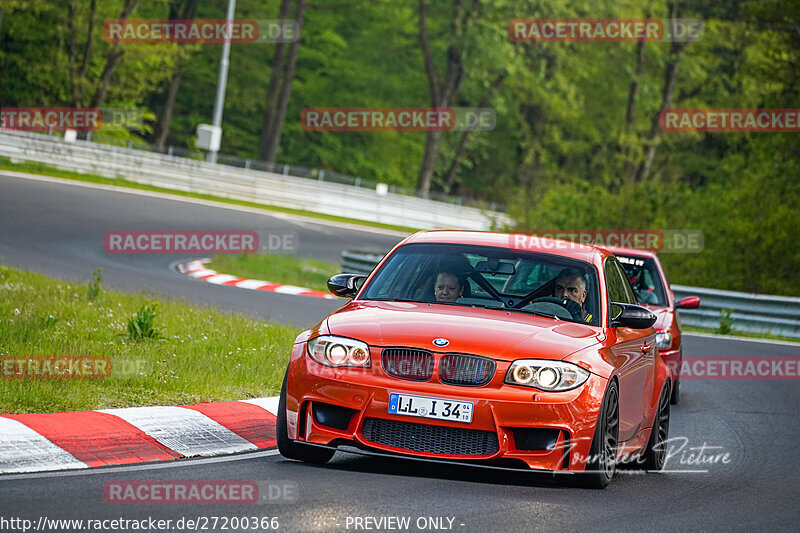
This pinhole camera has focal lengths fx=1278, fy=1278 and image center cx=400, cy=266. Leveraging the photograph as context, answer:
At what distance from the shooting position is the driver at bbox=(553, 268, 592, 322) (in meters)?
8.48

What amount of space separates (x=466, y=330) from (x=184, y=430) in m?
2.08

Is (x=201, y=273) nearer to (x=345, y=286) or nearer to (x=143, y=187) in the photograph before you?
(x=143, y=187)

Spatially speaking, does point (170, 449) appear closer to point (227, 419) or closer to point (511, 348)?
point (227, 419)

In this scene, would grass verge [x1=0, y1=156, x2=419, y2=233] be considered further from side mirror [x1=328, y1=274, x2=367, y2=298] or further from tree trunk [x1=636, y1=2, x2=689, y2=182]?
side mirror [x1=328, y1=274, x2=367, y2=298]

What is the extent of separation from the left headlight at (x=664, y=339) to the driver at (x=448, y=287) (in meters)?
5.44

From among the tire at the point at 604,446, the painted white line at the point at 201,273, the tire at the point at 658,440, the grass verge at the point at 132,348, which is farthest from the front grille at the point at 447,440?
the painted white line at the point at 201,273

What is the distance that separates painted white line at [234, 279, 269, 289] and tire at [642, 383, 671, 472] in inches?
570

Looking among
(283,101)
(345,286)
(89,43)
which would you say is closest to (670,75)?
(283,101)

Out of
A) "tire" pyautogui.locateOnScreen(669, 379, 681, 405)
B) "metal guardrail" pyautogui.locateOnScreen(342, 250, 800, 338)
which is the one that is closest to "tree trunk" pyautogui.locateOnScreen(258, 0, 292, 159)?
"metal guardrail" pyautogui.locateOnScreen(342, 250, 800, 338)

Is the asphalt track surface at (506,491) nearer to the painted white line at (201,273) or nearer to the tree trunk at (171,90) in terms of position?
the painted white line at (201,273)

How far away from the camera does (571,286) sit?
8.49m

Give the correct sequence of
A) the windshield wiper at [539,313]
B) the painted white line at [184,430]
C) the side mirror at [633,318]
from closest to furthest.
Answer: the painted white line at [184,430] → the windshield wiper at [539,313] → the side mirror at [633,318]

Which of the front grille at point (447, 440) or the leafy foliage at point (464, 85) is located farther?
the leafy foliage at point (464, 85)

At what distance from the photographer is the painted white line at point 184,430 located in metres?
7.95
